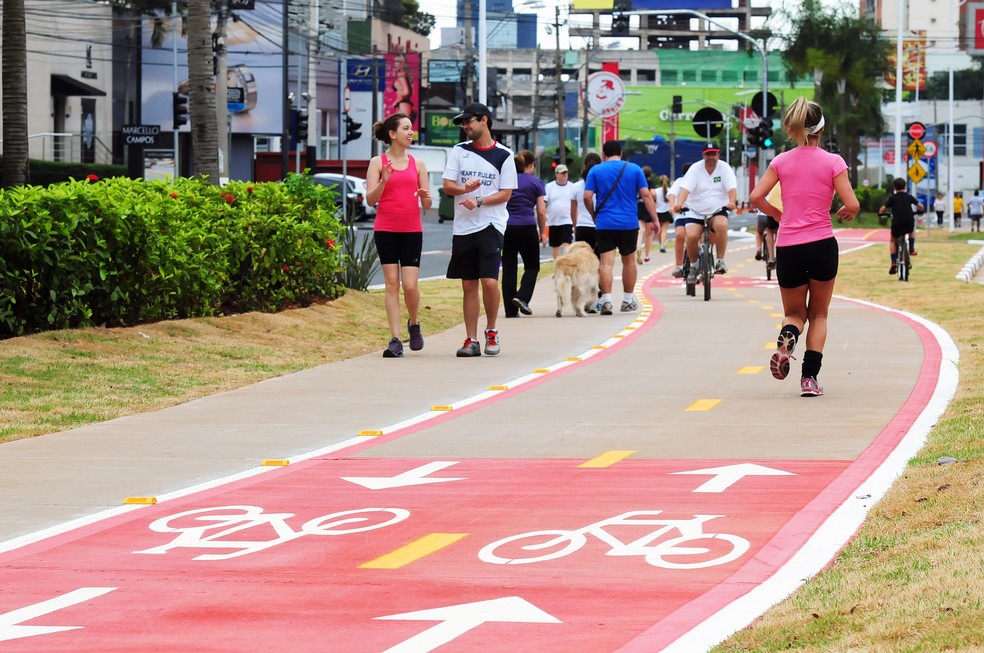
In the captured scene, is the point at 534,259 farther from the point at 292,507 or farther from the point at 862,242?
the point at 862,242

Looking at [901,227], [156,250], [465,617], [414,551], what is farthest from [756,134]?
[465,617]

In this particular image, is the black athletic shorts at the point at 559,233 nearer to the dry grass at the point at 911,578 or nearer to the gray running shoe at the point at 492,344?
the gray running shoe at the point at 492,344

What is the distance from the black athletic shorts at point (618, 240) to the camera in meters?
19.6

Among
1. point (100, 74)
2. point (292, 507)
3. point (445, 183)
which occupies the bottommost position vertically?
point (292, 507)

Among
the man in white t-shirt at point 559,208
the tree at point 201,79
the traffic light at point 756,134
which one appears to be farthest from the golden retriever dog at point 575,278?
the traffic light at point 756,134

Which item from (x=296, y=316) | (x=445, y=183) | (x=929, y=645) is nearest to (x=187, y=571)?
(x=929, y=645)

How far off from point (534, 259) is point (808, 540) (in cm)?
1329

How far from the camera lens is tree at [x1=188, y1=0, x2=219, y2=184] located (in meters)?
20.6

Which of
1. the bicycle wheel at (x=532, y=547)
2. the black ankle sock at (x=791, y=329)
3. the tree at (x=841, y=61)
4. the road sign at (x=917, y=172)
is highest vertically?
the tree at (x=841, y=61)

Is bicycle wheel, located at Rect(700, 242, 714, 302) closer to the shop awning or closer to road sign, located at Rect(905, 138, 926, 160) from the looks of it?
road sign, located at Rect(905, 138, 926, 160)

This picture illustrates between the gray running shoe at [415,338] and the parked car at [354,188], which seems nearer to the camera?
the gray running shoe at [415,338]

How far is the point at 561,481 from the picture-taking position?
812 centimetres

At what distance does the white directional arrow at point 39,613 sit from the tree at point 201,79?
14860 millimetres

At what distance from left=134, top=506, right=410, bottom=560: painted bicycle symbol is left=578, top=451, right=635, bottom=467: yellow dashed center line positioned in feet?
5.00
